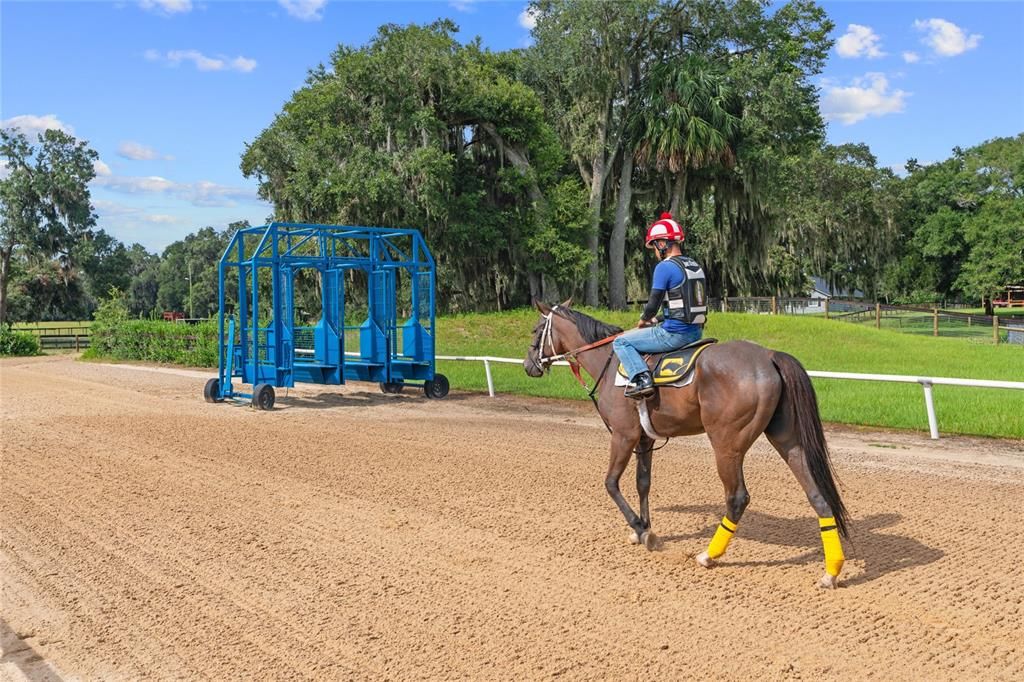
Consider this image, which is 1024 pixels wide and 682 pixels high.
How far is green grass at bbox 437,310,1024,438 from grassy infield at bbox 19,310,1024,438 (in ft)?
0.05

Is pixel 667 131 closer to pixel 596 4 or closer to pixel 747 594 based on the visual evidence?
pixel 596 4

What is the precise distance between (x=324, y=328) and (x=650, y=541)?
1082 centimetres

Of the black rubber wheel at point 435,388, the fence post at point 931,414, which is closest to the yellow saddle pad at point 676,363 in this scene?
the fence post at point 931,414

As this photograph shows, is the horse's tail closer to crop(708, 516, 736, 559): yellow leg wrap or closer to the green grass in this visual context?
crop(708, 516, 736, 559): yellow leg wrap

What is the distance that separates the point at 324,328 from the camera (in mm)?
15609

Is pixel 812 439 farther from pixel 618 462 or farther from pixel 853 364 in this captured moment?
pixel 853 364

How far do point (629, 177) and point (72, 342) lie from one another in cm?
2760

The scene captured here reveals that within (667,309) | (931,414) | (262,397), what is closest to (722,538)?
(667,309)

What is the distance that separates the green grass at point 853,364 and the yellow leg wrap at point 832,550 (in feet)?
24.1

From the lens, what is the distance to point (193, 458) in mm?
9984

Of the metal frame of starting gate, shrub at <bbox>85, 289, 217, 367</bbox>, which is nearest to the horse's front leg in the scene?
the metal frame of starting gate

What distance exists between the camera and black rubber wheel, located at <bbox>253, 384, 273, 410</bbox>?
14.8 m

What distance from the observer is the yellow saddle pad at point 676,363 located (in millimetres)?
5820

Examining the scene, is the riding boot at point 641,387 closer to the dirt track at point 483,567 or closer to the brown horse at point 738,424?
the brown horse at point 738,424
